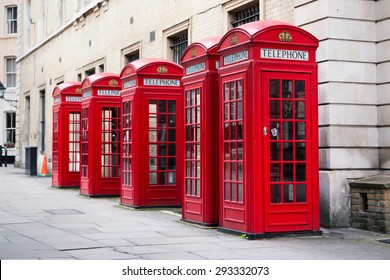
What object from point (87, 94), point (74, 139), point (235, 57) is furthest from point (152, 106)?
point (74, 139)

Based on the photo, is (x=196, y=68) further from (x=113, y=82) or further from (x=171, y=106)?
(x=113, y=82)

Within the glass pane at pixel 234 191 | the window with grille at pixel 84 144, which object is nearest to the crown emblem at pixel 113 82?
the window with grille at pixel 84 144

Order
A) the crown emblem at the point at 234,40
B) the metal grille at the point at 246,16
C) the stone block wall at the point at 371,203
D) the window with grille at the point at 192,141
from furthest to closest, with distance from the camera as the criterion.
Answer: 1. the metal grille at the point at 246,16
2. the window with grille at the point at 192,141
3. the stone block wall at the point at 371,203
4. the crown emblem at the point at 234,40

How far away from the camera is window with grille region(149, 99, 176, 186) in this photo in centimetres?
1326

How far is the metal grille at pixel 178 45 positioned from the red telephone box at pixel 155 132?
12.5 feet

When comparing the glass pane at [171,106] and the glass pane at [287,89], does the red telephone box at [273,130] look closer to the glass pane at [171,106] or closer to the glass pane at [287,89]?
the glass pane at [287,89]

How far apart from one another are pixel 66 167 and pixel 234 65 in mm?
10962

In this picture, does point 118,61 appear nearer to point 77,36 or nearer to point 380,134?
point 77,36

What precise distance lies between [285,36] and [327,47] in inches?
66.3

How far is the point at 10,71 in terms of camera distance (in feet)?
147

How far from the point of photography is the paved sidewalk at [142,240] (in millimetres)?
7883

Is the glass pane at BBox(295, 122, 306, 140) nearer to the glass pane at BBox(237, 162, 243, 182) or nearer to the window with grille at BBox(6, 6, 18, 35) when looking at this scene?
the glass pane at BBox(237, 162, 243, 182)

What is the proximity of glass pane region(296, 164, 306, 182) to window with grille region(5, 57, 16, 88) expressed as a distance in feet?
125
